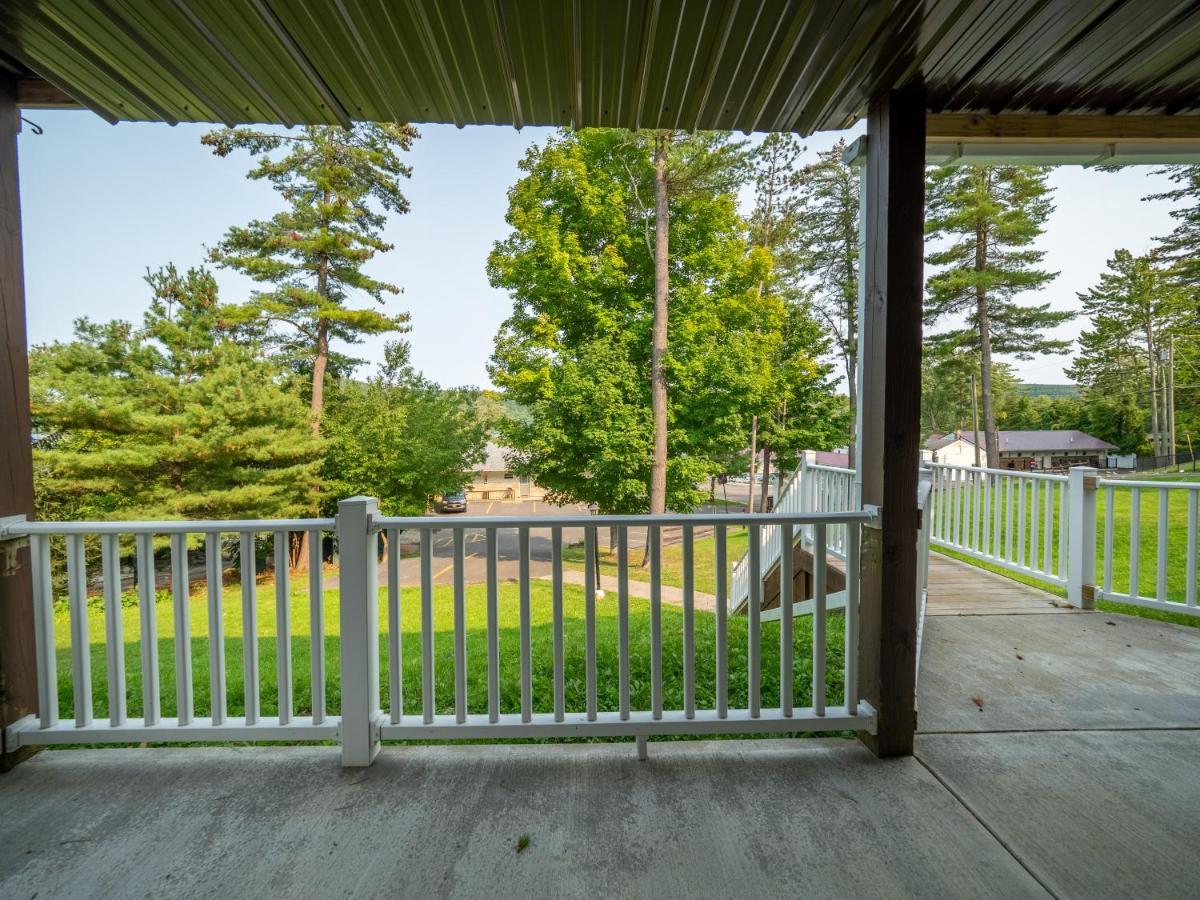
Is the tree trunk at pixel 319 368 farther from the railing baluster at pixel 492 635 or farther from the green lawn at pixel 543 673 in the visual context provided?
the railing baluster at pixel 492 635

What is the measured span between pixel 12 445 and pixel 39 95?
4.47ft

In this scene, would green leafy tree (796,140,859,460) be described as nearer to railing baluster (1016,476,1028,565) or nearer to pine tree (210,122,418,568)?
pine tree (210,122,418,568)

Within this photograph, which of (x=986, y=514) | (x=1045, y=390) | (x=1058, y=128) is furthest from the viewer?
(x=1045, y=390)

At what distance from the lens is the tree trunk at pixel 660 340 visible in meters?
11.9

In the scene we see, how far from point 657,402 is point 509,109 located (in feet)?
33.8

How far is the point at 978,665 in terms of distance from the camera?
9.16 feet

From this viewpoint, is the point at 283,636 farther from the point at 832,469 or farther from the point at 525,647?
the point at 832,469

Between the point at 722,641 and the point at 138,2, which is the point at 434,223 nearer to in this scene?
the point at 138,2

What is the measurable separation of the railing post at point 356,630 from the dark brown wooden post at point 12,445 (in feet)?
4.11

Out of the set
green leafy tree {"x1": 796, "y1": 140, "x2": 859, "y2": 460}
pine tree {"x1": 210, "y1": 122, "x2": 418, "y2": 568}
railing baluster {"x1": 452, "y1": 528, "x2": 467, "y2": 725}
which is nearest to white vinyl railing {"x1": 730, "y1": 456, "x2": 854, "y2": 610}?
railing baluster {"x1": 452, "y1": 528, "x2": 467, "y2": 725}

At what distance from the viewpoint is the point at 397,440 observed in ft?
52.5

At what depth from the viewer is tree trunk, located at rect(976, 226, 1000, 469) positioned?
1623cm

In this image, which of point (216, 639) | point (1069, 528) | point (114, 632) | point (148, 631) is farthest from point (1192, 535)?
point (114, 632)

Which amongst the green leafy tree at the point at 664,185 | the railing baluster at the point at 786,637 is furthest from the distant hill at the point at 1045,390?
the railing baluster at the point at 786,637
